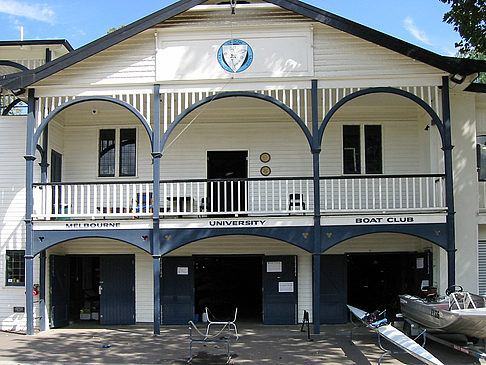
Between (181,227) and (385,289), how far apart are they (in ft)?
25.8

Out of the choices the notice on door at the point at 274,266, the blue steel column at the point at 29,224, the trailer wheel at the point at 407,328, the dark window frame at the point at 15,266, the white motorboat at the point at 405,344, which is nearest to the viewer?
the white motorboat at the point at 405,344

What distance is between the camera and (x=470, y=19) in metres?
13.8

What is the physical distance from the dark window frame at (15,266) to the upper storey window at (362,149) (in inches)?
387

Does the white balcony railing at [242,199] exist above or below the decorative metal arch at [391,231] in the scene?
above

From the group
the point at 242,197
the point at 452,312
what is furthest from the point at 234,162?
the point at 452,312

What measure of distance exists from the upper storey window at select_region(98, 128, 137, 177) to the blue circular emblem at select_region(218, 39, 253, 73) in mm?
4305

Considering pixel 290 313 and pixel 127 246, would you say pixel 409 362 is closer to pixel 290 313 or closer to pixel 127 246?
pixel 290 313

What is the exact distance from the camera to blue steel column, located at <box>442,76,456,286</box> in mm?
13273

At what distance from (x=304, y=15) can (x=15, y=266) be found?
34.7 feet

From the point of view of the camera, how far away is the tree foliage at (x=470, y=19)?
1368cm

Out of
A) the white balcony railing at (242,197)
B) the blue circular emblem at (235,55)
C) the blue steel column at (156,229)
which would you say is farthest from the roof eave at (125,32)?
the white balcony railing at (242,197)

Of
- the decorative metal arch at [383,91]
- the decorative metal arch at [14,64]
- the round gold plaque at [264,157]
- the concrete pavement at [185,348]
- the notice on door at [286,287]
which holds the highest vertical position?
the decorative metal arch at [14,64]

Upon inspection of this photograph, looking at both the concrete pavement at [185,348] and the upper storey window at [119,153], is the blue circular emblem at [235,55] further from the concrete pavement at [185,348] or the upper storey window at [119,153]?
the concrete pavement at [185,348]

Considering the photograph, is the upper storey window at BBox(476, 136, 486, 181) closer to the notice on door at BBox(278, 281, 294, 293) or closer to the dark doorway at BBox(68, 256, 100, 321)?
the notice on door at BBox(278, 281, 294, 293)
